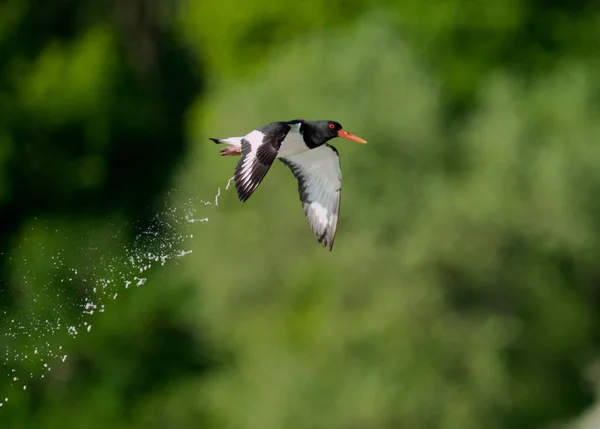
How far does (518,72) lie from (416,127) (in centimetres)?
911

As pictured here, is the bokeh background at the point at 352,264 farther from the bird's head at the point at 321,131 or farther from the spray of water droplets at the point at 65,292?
the bird's head at the point at 321,131

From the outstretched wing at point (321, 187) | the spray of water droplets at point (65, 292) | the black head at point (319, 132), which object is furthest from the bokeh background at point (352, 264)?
the black head at point (319, 132)

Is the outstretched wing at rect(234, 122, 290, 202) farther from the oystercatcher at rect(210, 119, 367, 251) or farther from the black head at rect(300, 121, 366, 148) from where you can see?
the black head at rect(300, 121, 366, 148)

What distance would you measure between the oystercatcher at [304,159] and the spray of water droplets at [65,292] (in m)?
9.31

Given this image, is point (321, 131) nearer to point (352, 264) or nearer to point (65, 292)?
point (352, 264)

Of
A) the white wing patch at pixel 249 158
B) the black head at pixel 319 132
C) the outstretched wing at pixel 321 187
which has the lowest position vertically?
the outstretched wing at pixel 321 187

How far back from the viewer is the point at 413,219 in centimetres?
2767

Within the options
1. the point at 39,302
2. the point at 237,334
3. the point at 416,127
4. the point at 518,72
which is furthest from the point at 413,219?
the point at 518,72

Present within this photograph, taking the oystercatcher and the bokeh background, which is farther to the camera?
the bokeh background

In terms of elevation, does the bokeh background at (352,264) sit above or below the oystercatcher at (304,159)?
below

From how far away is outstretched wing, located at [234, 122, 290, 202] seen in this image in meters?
15.3

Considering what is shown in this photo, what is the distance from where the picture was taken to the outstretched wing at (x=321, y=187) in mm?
A: 17656

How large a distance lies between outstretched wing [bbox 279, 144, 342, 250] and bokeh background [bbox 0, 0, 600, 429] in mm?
8018

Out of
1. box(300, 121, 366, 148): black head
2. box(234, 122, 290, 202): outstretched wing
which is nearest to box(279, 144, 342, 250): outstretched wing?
box(300, 121, 366, 148): black head
